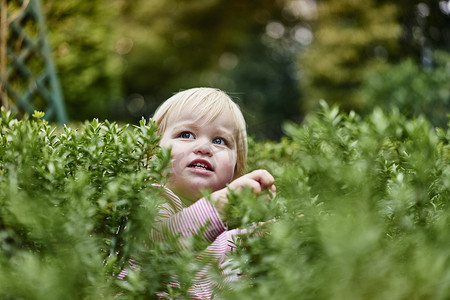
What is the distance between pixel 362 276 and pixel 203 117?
1312mm

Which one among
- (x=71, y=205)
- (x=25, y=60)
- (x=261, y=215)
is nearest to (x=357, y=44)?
(x=25, y=60)

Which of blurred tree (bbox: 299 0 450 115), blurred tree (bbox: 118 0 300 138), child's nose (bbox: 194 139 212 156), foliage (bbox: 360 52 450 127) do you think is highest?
blurred tree (bbox: 118 0 300 138)

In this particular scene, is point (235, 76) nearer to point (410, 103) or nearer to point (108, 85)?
point (108, 85)

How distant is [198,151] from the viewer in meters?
2.00

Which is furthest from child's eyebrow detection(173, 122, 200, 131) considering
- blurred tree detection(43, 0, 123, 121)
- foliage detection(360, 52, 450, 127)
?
blurred tree detection(43, 0, 123, 121)

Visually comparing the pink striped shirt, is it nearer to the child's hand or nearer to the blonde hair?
the child's hand

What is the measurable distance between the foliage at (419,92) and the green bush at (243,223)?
457 cm

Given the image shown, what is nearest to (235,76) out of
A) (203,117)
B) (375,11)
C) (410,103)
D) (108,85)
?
(375,11)

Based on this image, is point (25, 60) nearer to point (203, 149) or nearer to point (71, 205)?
point (203, 149)

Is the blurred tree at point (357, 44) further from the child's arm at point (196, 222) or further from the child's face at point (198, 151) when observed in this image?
the child's arm at point (196, 222)

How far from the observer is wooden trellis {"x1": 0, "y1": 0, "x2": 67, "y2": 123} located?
5.31m

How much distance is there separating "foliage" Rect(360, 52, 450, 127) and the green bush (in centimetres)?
457

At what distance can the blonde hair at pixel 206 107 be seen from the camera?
85.8 inches

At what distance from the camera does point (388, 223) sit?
1.35 metres
